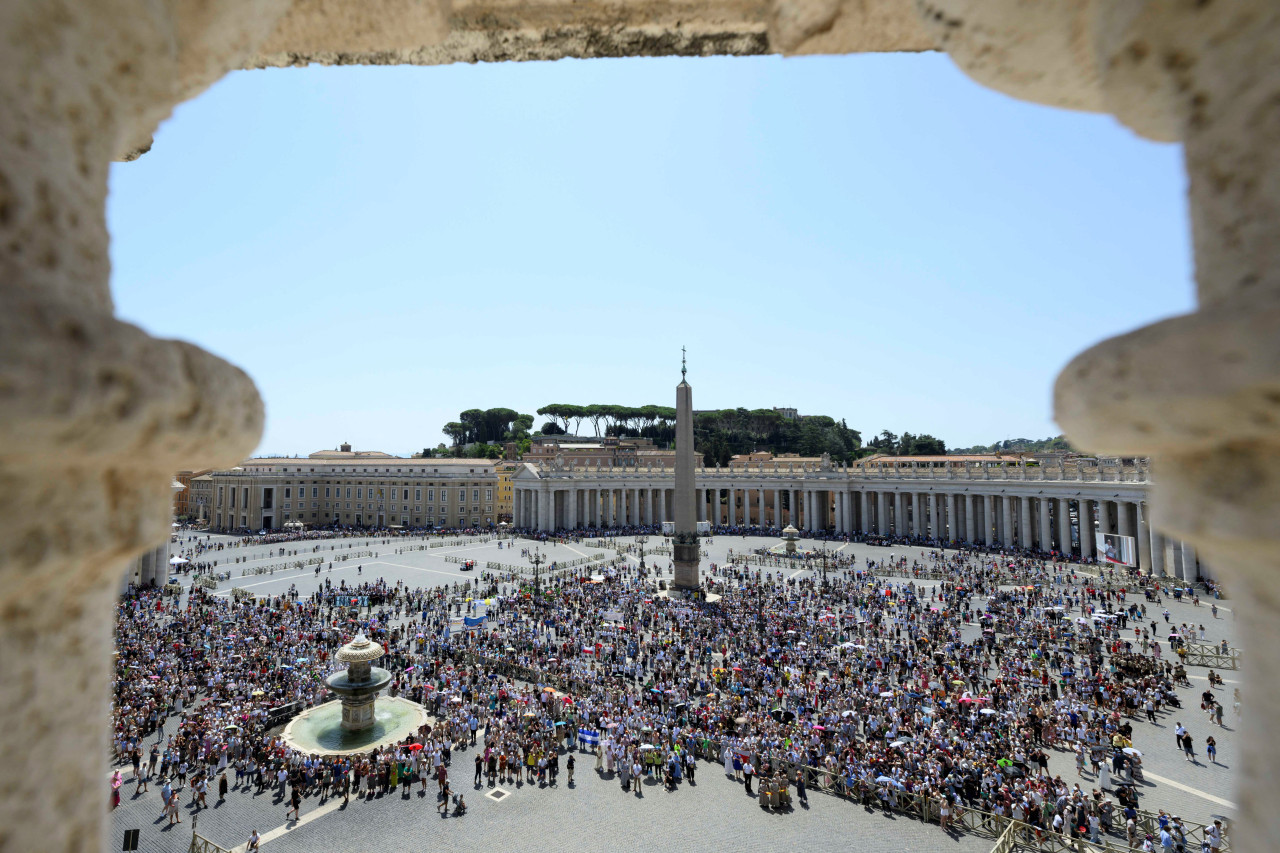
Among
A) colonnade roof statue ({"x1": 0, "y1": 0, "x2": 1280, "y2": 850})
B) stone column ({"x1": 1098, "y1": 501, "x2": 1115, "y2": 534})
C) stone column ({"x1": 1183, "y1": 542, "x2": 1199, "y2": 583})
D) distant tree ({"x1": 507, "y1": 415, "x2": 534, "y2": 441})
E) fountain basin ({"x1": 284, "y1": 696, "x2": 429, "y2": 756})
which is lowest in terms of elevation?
fountain basin ({"x1": 284, "y1": 696, "x2": 429, "y2": 756})

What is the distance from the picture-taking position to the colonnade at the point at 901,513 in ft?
137

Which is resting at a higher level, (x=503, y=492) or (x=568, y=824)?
(x=503, y=492)

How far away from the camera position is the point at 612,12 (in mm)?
2814

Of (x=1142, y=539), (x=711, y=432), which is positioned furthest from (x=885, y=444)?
(x=1142, y=539)

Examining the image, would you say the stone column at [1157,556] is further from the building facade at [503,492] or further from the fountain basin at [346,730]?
the building facade at [503,492]

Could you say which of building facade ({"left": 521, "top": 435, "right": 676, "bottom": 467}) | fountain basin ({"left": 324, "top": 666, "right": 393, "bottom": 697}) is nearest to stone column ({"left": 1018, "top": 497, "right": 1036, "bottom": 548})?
building facade ({"left": 521, "top": 435, "right": 676, "bottom": 467})

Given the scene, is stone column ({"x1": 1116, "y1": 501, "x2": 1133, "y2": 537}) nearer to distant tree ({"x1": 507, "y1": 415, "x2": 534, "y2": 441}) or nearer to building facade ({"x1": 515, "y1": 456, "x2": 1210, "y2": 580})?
building facade ({"x1": 515, "y1": 456, "x2": 1210, "y2": 580})

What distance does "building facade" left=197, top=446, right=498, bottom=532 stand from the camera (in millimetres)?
78188

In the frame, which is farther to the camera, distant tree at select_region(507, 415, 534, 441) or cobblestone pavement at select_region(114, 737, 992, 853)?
distant tree at select_region(507, 415, 534, 441)

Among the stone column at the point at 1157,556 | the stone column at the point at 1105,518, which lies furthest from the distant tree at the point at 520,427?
the stone column at the point at 1157,556

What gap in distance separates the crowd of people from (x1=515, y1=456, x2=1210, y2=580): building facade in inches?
500

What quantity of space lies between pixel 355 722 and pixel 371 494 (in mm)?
67697

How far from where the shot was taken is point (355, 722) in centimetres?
1761

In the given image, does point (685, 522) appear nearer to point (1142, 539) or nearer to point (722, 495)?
point (1142, 539)
